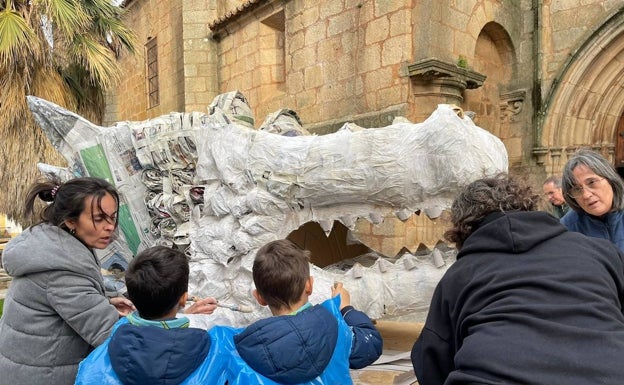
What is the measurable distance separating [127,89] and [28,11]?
8.61 metres

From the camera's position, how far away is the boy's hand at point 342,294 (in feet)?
6.75

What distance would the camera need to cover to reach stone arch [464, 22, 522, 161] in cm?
783

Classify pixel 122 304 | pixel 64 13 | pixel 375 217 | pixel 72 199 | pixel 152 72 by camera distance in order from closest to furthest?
1. pixel 72 199
2. pixel 122 304
3. pixel 375 217
4. pixel 64 13
5. pixel 152 72

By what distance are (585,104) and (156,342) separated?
7.76 m

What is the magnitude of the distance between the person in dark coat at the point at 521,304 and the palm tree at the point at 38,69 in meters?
7.22

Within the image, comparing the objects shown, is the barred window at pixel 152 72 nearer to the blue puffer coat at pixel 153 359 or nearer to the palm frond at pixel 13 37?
the palm frond at pixel 13 37

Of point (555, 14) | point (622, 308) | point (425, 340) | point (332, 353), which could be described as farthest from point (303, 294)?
point (555, 14)

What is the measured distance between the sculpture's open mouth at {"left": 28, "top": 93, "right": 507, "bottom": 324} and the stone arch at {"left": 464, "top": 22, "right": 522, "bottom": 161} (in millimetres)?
5686

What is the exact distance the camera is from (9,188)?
750 cm

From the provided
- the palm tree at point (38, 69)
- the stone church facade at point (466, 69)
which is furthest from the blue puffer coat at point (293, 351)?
the palm tree at point (38, 69)

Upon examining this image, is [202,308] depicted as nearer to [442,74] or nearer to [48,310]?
[48,310]

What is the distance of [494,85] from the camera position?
318 inches

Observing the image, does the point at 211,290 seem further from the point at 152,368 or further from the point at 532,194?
the point at 532,194

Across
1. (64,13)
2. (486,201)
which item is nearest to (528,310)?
(486,201)
